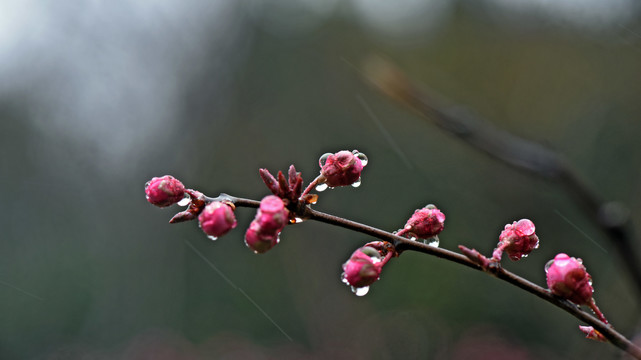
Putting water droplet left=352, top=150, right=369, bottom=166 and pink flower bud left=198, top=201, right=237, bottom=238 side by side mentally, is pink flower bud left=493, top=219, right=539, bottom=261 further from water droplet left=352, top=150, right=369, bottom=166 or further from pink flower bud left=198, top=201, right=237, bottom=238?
pink flower bud left=198, top=201, right=237, bottom=238

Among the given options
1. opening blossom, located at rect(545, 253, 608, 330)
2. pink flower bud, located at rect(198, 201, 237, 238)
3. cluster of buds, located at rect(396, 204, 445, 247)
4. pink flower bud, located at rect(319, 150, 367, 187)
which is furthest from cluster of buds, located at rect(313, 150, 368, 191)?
opening blossom, located at rect(545, 253, 608, 330)

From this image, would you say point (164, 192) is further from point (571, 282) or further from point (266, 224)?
point (571, 282)

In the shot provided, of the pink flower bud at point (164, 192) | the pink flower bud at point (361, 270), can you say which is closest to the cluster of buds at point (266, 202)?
the pink flower bud at point (164, 192)

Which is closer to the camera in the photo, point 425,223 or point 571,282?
point 571,282

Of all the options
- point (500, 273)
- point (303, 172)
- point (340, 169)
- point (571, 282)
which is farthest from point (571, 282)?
point (303, 172)

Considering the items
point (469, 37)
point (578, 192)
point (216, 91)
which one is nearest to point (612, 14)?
point (578, 192)

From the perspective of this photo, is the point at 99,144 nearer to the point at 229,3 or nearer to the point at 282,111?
the point at 282,111
